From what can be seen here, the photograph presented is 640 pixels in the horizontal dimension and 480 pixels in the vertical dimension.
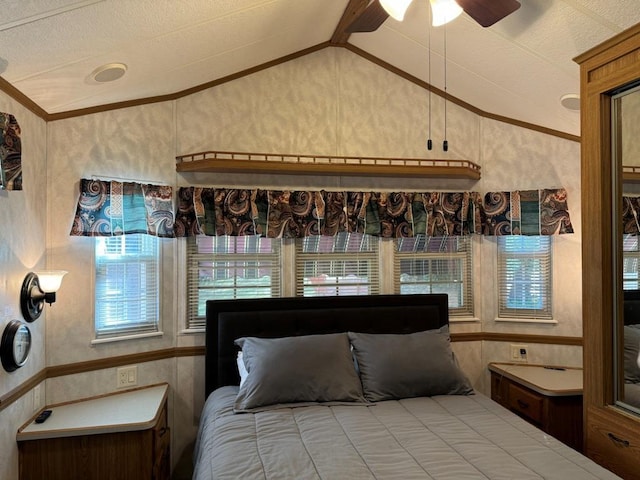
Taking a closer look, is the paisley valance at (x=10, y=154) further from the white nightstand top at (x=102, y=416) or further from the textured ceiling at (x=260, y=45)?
the white nightstand top at (x=102, y=416)

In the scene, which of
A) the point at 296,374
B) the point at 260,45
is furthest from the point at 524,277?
the point at 260,45

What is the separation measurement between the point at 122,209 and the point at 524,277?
2.94 meters

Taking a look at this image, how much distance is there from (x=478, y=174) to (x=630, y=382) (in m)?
1.83

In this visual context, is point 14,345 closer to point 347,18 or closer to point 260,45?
point 260,45

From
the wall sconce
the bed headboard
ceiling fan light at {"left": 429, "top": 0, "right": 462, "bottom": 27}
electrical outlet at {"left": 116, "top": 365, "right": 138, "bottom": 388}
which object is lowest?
electrical outlet at {"left": 116, "top": 365, "right": 138, "bottom": 388}

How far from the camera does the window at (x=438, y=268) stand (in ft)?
11.3

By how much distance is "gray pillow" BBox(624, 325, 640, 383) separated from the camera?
1996 millimetres

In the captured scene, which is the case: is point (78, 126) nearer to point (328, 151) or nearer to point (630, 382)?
point (328, 151)

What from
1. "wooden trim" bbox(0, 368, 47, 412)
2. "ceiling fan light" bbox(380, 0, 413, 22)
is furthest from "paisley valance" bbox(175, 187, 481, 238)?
"ceiling fan light" bbox(380, 0, 413, 22)

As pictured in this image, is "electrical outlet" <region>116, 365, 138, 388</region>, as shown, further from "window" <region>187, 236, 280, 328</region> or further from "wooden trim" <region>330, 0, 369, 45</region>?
"wooden trim" <region>330, 0, 369, 45</region>

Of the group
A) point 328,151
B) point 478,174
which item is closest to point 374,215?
point 328,151

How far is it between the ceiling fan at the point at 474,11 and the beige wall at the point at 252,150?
3.61 ft

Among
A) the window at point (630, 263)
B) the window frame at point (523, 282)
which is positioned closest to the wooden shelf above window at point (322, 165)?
the window frame at point (523, 282)

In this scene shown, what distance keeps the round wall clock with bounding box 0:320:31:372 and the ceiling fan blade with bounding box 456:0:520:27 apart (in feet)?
8.20
